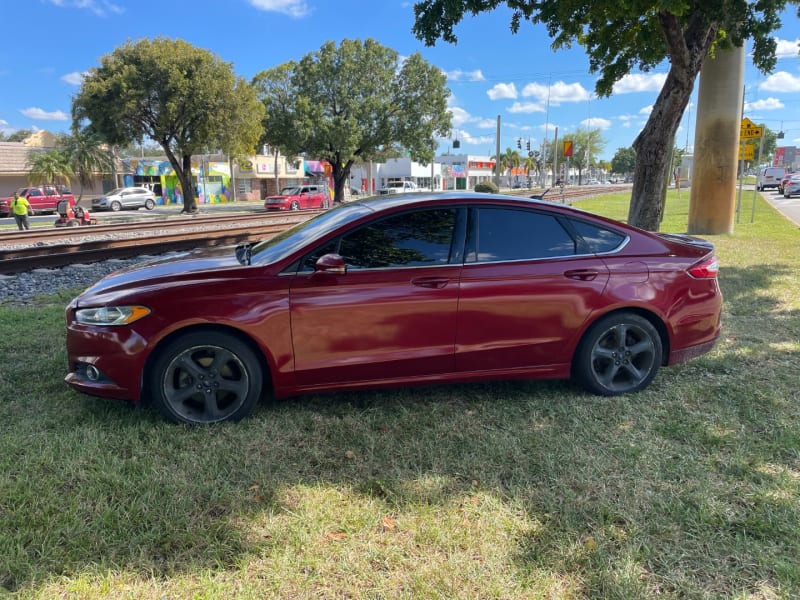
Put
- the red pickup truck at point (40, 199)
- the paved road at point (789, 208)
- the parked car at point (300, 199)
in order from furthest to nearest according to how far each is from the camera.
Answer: the parked car at point (300, 199)
the red pickup truck at point (40, 199)
the paved road at point (789, 208)

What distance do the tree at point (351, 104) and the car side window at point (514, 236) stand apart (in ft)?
115

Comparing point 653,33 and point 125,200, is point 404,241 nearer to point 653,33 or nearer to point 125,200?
point 653,33

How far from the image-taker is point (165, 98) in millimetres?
28266

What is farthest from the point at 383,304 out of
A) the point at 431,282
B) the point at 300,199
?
the point at 300,199

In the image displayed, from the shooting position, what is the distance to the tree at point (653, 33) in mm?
7887

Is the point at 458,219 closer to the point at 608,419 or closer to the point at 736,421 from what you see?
the point at 608,419

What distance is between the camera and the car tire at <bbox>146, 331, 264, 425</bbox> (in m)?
3.51

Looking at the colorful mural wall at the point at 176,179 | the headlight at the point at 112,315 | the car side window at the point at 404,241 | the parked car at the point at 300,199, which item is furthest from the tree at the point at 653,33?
the colorful mural wall at the point at 176,179

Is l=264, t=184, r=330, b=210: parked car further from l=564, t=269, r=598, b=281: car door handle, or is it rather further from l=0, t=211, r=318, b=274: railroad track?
l=564, t=269, r=598, b=281: car door handle

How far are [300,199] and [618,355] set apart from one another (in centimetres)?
3143

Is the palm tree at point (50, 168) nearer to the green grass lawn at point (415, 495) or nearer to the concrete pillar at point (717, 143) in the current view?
the concrete pillar at point (717, 143)

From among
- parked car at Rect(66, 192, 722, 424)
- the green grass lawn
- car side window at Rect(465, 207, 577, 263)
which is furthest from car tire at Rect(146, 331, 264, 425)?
car side window at Rect(465, 207, 577, 263)

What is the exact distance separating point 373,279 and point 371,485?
1.32m

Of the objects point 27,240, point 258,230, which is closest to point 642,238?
point 258,230
